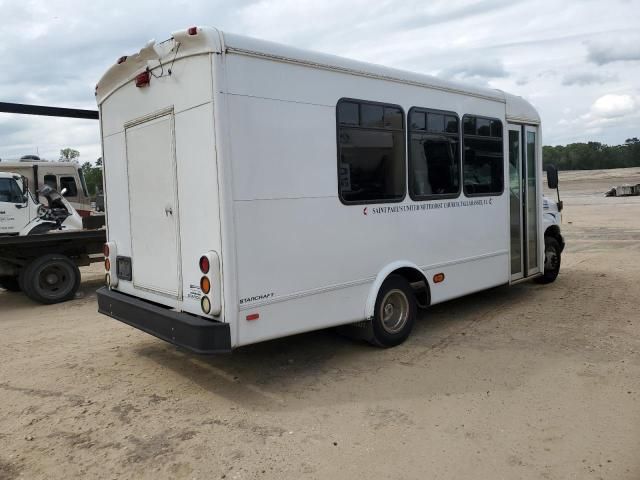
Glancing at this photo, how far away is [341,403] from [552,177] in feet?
19.2

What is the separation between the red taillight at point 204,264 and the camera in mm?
4152

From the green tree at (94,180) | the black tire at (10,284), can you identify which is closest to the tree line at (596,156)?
the green tree at (94,180)

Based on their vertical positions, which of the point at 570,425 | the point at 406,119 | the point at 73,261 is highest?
the point at 406,119

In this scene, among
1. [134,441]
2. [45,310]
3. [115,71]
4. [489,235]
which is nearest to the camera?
[134,441]

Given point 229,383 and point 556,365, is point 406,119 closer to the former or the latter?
point 556,365

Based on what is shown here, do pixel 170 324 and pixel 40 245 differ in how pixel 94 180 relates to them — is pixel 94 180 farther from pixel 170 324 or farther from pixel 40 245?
pixel 170 324

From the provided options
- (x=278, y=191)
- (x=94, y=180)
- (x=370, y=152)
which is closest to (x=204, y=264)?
(x=278, y=191)

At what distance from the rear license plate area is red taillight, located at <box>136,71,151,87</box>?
66.0 inches

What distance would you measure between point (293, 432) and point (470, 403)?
4.63 feet

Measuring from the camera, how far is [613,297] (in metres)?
7.46

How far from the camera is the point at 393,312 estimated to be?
5.69 metres

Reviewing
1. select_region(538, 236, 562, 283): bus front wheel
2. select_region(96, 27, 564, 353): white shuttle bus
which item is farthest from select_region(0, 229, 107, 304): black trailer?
select_region(538, 236, 562, 283): bus front wheel

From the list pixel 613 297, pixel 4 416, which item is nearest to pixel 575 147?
pixel 613 297

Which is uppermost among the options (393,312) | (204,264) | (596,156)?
(596,156)
